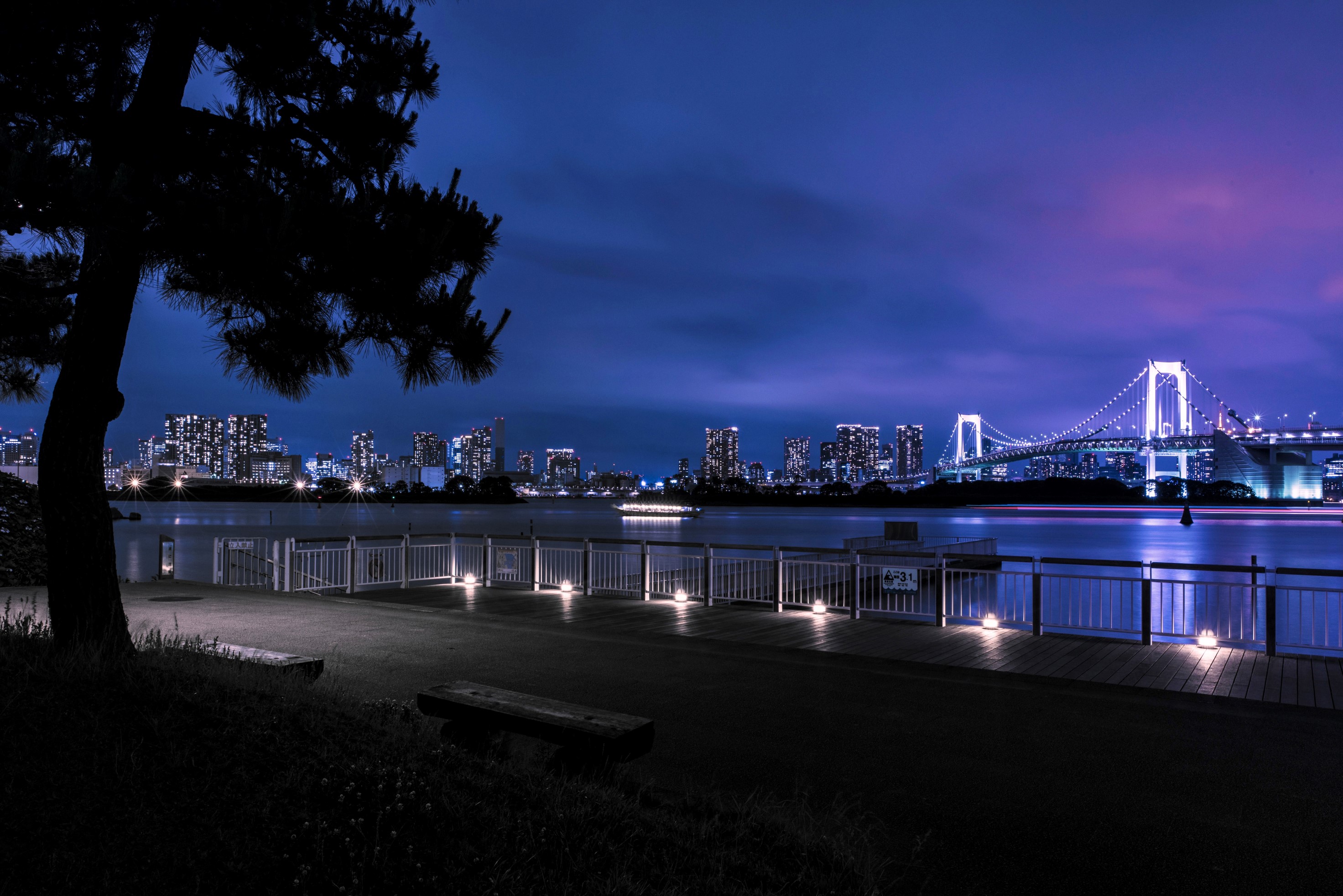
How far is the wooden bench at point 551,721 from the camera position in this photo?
4.46m

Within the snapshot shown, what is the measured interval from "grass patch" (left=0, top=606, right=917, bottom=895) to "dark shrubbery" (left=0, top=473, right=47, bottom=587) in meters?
12.1

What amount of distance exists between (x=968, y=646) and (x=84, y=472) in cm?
865

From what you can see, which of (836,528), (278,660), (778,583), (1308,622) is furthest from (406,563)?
(836,528)

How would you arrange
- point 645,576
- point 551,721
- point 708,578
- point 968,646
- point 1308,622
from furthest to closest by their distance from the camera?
1. point 1308,622
2. point 645,576
3. point 708,578
4. point 968,646
5. point 551,721

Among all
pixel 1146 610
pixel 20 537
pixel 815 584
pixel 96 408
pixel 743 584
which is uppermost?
pixel 96 408

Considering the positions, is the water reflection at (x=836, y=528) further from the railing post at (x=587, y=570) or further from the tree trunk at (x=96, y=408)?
the tree trunk at (x=96, y=408)

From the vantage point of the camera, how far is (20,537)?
14.7 meters

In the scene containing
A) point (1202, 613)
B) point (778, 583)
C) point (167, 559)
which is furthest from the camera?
point (1202, 613)

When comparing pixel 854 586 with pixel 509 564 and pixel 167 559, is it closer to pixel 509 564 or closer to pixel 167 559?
pixel 509 564

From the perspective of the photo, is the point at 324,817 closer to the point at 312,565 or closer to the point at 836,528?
the point at 312,565

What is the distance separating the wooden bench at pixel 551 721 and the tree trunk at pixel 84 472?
2.54 m

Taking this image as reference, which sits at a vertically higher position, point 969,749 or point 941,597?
point 941,597

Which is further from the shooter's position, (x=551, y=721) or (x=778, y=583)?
(x=778, y=583)

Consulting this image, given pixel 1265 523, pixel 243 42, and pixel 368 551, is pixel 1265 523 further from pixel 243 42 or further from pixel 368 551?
pixel 243 42
